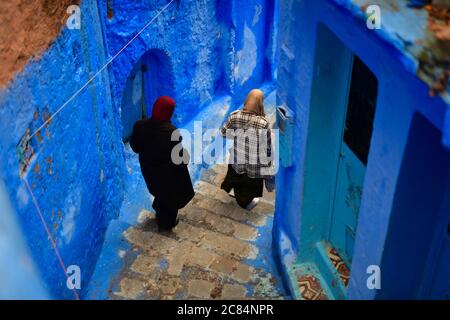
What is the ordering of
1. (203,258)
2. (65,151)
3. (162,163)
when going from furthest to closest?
1. (162,163)
2. (203,258)
3. (65,151)

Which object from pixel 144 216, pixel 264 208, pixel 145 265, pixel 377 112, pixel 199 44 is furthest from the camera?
pixel 199 44

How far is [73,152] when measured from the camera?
421cm

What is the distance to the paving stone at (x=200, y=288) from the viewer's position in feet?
14.9

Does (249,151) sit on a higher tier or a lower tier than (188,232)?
higher

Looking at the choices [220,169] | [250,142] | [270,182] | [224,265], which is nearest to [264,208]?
[270,182]

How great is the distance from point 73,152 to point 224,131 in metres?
1.86

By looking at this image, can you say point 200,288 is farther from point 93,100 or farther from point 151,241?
point 93,100

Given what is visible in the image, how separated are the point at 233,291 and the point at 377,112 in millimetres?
2336

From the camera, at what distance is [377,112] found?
2.86 m

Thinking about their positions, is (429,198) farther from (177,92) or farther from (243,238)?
(177,92)

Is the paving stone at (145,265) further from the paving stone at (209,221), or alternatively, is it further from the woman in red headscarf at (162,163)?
the paving stone at (209,221)

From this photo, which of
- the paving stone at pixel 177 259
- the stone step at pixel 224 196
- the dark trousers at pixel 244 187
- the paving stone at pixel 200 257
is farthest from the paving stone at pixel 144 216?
the dark trousers at pixel 244 187

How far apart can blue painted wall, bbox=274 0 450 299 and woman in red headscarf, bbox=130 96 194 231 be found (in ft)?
3.51
